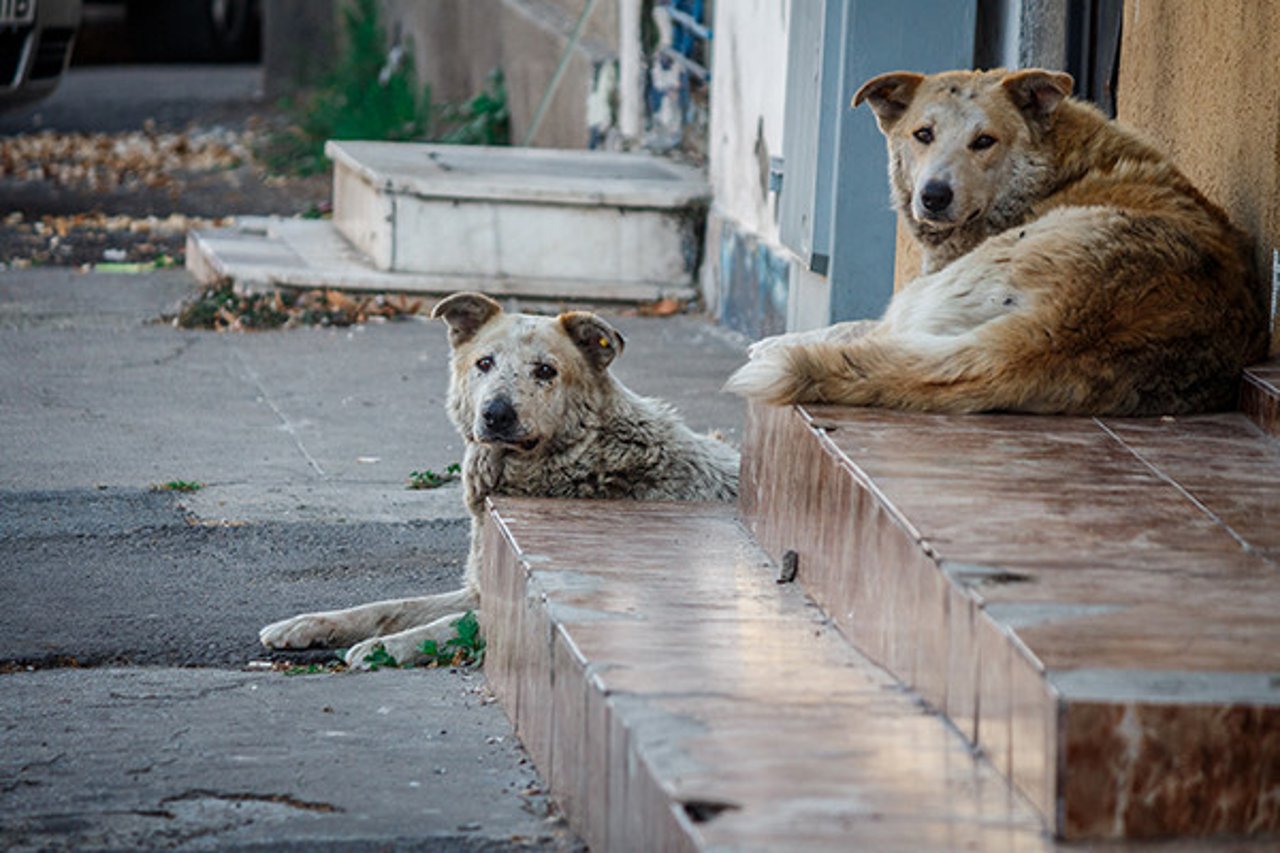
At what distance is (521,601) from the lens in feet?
15.6

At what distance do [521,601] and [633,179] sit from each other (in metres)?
7.15

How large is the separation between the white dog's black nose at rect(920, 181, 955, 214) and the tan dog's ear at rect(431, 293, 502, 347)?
4.13 feet

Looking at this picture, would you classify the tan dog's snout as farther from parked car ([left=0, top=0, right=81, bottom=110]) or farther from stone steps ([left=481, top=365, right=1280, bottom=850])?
parked car ([left=0, top=0, right=81, bottom=110])

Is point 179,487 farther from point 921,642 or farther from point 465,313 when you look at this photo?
point 921,642

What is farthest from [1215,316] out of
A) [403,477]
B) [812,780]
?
[403,477]

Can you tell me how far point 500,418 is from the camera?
577cm

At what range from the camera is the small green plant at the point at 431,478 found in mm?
7547

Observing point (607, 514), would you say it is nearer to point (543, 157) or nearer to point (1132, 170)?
point (1132, 170)

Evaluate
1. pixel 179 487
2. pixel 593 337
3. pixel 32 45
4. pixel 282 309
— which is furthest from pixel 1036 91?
pixel 32 45

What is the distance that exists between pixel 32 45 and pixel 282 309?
4.66m

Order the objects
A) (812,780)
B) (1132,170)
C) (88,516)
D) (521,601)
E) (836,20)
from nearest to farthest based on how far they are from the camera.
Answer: (812,780) → (521,601) → (1132,170) → (88,516) → (836,20)

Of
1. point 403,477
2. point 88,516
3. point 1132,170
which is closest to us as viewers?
point 1132,170

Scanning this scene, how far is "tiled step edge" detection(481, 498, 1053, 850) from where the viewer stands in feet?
10.6


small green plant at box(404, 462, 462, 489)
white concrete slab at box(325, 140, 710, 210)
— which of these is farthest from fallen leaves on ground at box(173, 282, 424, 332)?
small green plant at box(404, 462, 462, 489)
